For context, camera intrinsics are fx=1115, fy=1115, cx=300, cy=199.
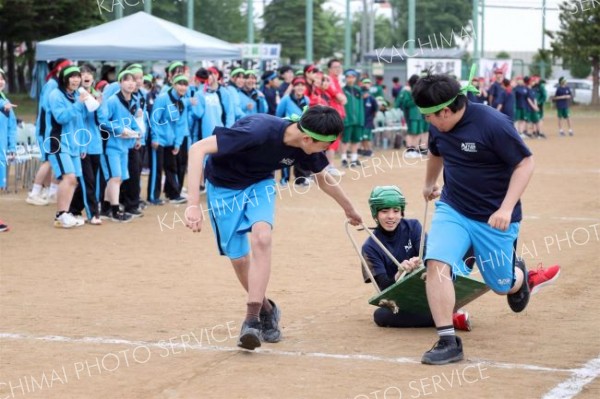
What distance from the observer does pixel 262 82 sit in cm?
2370

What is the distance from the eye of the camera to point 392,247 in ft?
26.8

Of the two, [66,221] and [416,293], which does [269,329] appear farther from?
[66,221]

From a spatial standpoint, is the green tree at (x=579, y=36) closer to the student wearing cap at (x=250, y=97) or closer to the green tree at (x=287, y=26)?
the green tree at (x=287, y=26)

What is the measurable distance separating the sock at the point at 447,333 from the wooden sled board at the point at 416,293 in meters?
0.47

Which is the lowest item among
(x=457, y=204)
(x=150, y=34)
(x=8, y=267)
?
(x=8, y=267)

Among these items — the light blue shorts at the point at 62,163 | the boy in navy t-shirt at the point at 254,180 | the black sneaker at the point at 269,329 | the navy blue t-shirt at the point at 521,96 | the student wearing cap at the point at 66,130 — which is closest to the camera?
the boy in navy t-shirt at the point at 254,180

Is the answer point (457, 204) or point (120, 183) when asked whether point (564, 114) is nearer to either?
point (120, 183)

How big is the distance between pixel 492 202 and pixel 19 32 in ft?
127

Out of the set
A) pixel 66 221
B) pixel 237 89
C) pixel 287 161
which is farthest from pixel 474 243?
pixel 237 89

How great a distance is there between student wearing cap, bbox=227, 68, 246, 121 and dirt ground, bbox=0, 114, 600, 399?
3.89m

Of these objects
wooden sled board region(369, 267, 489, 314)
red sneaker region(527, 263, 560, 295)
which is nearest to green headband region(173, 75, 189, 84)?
wooden sled board region(369, 267, 489, 314)

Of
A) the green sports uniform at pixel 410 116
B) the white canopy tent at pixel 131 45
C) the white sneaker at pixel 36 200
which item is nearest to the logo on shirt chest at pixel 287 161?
the white sneaker at pixel 36 200

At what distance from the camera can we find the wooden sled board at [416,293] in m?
7.38

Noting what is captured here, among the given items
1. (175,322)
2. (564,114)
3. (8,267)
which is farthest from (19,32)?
(175,322)
